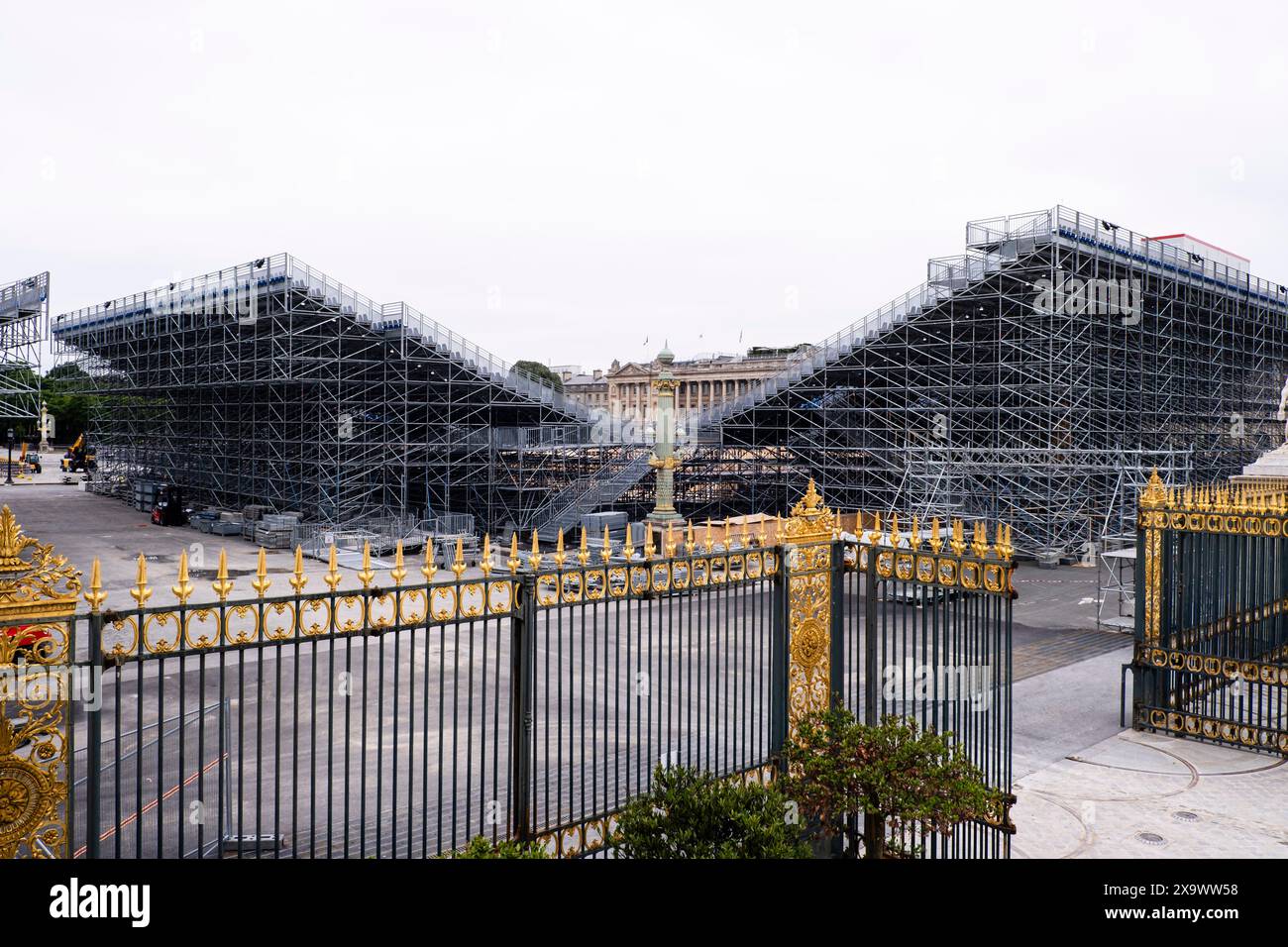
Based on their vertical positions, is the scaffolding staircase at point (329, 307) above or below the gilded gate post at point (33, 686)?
above

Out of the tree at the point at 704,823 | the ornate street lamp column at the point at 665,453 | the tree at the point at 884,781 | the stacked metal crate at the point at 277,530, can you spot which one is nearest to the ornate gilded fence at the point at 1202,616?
the tree at the point at 884,781

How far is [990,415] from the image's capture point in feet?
131

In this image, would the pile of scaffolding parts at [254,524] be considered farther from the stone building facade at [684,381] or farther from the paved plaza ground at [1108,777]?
the stone building facade at [684,381]

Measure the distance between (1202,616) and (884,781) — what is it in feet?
28.1

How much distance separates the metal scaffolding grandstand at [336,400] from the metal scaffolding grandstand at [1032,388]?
7.32 meters

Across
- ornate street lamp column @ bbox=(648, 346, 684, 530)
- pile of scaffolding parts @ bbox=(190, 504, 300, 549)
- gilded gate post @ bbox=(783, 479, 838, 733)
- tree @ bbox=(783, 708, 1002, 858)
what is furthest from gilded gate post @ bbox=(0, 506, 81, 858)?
pile of scaffolding parts @ bbox=(190, 504, 300, 549)

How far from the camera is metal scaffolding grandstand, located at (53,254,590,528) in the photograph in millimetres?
39469

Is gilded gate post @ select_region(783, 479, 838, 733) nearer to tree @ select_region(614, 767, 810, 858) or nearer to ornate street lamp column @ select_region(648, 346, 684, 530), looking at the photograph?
tree @ select_region(614, 767, 810, 858)

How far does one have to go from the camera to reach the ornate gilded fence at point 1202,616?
1289 centimetres

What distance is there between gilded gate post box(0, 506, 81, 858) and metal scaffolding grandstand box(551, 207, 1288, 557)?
30845 millimetres
